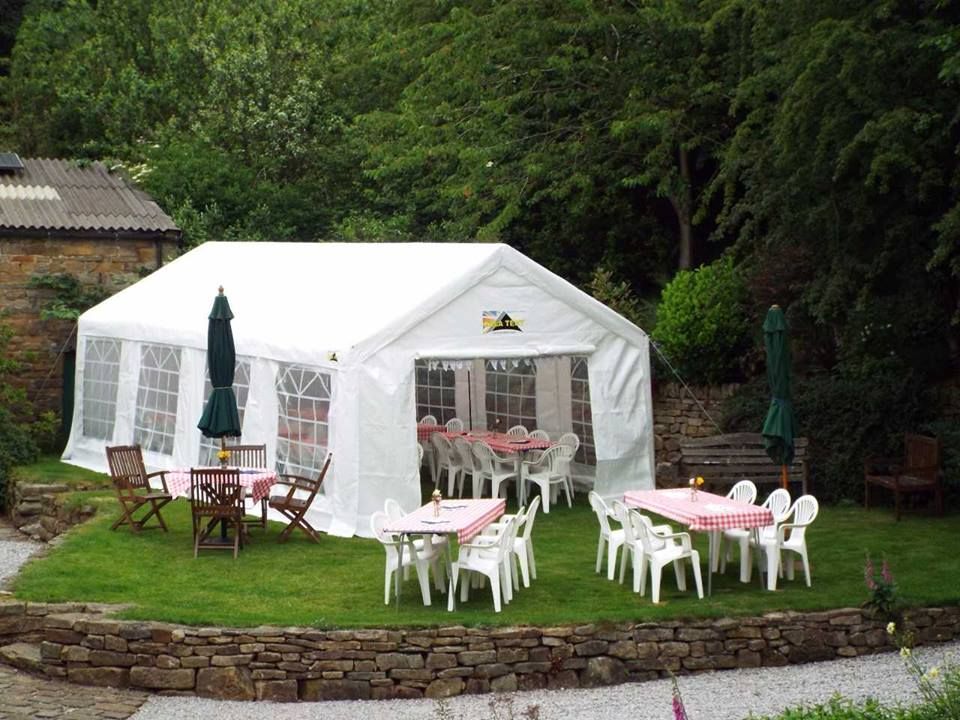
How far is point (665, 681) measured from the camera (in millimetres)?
10852

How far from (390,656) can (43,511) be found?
26.0 ft

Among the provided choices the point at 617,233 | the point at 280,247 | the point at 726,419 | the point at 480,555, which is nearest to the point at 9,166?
the point at 280,247

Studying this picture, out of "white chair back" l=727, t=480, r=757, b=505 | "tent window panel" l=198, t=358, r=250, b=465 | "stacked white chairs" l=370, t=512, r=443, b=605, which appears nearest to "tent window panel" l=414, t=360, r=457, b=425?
"tent window panel" l=198, t=358, r=250, b=465

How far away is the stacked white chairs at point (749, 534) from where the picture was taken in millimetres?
12406

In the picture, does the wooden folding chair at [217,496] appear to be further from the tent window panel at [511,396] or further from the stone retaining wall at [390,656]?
the tent window panel at [511,396]

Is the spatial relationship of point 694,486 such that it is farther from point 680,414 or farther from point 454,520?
point 680,414

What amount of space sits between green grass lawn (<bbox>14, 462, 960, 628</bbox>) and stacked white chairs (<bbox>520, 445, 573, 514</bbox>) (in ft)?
2.83

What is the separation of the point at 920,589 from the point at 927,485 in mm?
3705

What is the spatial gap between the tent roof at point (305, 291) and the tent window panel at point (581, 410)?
1.58m

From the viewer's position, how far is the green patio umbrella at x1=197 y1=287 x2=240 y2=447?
14469 mm

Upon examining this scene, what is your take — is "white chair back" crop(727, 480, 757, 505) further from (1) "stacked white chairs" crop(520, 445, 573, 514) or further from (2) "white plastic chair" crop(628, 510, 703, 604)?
(1) "stacked white chairs" crop(520, 445, 573, 514)

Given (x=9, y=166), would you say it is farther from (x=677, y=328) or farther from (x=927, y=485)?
(x=927, y=485)

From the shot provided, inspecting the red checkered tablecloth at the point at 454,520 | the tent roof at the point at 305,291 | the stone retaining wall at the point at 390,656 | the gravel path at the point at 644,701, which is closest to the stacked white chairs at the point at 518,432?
the tent roof at the point at 305,291

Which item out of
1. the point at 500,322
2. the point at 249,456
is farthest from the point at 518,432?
the point at 249,456
